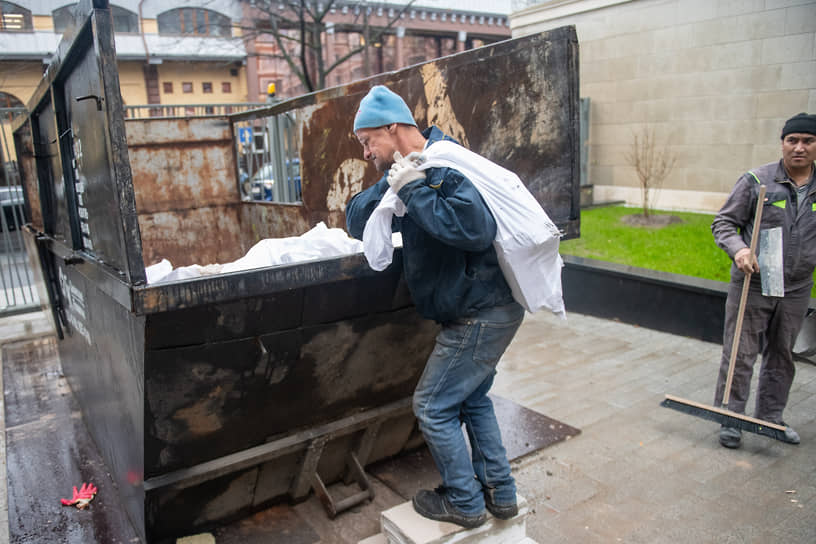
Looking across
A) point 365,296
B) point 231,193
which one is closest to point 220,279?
point 365,296

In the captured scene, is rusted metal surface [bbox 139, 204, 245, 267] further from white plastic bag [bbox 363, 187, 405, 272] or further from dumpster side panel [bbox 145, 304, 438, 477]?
white plastic bag [bbox 363, 187, 405, 272]

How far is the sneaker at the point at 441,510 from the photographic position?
2367 mm

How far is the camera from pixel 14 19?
23.9 feet

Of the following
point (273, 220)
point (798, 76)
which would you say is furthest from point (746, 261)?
point (798, 76)

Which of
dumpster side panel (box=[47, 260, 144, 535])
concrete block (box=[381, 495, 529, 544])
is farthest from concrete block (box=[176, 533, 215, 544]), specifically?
concrete block (box=[381, 495, 529, 544])

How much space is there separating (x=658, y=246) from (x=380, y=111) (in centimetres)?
629

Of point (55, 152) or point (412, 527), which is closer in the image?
point (412, 527)

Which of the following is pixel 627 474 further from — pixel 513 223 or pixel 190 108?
pixel 190 108

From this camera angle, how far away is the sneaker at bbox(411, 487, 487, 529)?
7.77ft

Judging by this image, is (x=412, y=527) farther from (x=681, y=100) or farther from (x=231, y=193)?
(x=681, y=100)

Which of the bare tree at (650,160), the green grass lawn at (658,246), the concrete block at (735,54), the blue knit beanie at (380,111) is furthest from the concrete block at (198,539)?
the concrete block at (735,54)

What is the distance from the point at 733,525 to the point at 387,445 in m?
1.78

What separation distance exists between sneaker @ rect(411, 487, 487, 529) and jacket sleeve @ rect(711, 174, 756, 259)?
2.31 m

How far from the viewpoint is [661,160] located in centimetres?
995
